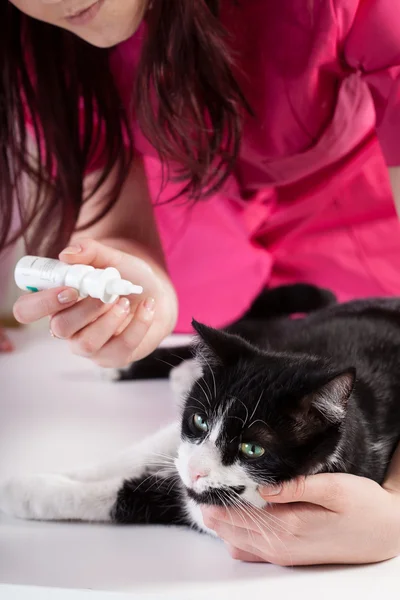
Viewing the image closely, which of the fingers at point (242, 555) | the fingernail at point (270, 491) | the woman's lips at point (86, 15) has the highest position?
the woman's lips at point (86, 15)

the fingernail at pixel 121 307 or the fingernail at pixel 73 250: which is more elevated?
the fingernail at pixel 73 250

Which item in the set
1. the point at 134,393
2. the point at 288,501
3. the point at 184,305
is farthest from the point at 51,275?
the point at 184,305

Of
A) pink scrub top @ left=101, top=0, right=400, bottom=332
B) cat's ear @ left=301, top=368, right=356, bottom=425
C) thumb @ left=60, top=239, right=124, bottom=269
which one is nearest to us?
cat's ear @ left=301, top=368, right=356, bottom=425

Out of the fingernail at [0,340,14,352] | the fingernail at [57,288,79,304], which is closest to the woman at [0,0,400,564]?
the fingernail at [57,288,79,304]

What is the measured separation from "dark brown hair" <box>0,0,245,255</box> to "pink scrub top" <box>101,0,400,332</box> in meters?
0.04

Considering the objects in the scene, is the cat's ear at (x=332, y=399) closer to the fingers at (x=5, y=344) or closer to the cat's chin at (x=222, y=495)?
the cat's chin at (x=222, y=495)

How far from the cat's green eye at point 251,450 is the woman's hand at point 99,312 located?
0.19 m

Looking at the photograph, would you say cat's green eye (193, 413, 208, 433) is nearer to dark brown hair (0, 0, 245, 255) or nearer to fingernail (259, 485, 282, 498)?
fingernail (259, 485, 282, 498)

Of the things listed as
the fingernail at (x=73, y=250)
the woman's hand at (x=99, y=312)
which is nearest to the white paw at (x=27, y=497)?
the woman's hand at (x=99, y=312)

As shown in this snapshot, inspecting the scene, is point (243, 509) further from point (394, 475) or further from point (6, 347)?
point (6, 347)

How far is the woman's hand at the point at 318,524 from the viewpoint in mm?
562

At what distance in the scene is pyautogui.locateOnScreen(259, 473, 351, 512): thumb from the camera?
0.55m

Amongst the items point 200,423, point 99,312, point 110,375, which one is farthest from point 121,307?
point 110,375

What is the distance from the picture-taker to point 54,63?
0.85 meters
